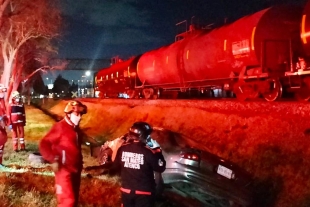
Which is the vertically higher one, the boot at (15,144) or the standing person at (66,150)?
the standing person at (66,150)

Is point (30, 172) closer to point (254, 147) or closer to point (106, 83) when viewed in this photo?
point (254, 147)

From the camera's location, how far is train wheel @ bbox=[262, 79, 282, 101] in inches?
547

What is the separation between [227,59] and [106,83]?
830 inches

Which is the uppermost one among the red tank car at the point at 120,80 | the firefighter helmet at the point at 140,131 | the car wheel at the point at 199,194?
the red tank car at the point at 120,80

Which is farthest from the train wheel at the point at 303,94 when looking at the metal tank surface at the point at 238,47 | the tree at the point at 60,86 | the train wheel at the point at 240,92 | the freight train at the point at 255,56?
the tree at the point at 60,86

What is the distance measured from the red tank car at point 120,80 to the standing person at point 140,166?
2168 cm

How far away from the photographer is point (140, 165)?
203 inches

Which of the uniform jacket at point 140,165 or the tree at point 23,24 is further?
the tree at point 23,24

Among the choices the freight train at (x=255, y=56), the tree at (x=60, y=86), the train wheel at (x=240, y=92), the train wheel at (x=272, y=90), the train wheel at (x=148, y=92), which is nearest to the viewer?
the freight train at (x=255, y=56)

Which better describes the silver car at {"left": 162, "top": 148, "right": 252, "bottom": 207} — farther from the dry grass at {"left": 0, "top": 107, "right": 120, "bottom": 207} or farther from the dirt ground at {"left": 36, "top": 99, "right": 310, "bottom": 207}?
the dry grass at {"left": 0, "top": 107, "right": 120, "bottom": 207}

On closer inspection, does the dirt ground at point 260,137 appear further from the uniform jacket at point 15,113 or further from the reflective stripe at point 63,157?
the uniform jacket at point 15,113

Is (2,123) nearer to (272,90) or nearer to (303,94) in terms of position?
(272,90)

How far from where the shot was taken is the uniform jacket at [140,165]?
5.15 metres

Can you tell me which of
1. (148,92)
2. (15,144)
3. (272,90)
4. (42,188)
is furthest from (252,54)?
(148,92)
